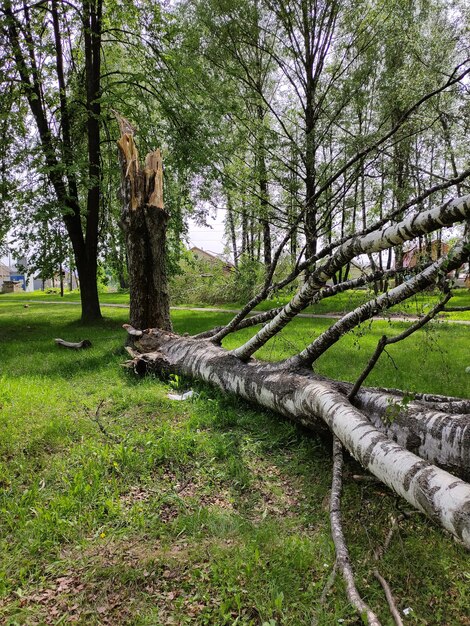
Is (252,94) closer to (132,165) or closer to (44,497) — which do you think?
(132,165)

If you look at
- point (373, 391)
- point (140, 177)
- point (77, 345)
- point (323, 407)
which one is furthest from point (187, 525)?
point (140, 177)

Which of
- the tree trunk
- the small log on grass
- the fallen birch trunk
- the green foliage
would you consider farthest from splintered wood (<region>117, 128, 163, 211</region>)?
the green foliage

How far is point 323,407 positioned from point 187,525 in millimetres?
1277

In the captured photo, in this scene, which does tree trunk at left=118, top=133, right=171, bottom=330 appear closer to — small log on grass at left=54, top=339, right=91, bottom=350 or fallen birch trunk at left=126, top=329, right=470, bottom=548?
fallen birch trunk at left=126, top=329, right=470, bottom=548

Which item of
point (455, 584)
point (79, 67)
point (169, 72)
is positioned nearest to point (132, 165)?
point (169, 72)

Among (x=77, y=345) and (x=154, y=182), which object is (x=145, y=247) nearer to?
(x=154, y=182)

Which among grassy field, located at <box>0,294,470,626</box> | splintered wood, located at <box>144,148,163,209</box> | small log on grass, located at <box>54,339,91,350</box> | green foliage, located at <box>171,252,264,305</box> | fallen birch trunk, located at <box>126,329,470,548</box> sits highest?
splintered wood, located at <box>144,148,163,209</box>

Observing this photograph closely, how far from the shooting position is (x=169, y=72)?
10.6 metres

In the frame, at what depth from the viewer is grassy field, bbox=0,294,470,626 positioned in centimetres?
189

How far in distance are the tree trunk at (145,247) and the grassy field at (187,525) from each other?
9.36 feet

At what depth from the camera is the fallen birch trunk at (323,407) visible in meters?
1.75

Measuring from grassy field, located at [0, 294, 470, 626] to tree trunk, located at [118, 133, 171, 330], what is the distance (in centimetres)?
285

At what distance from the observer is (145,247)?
6945 mm

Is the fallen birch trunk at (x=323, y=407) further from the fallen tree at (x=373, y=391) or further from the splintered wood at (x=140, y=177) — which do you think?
the splintered wood at (x=140, y=177)
